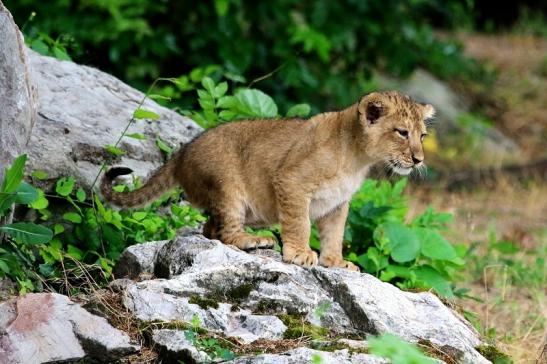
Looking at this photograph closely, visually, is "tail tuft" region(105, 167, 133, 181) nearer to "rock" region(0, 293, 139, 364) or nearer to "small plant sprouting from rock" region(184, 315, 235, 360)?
"rock" region(0, 293, 139, 364)

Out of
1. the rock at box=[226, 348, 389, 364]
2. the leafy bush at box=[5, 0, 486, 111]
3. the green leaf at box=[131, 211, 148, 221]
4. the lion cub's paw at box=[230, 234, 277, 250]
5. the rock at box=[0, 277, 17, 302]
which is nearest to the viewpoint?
the rock at box=[226, 348, 389, 364]

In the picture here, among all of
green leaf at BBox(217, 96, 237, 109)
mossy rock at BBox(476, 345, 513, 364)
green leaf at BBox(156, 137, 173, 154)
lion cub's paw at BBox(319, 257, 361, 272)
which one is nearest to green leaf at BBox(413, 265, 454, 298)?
lion cub's paw at BBox(319, 257, 361, 272)

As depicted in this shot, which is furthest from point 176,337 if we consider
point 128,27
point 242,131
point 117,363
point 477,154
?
point 477,154

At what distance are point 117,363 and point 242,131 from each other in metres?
2.12

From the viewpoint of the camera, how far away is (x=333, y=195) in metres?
6.27

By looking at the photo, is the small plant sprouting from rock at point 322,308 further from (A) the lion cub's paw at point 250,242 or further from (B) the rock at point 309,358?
(A) the lion cub's paw at point 250,242

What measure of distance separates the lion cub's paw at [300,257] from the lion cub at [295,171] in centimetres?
3

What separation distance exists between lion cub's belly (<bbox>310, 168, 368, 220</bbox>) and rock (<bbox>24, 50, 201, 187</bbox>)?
1365mm

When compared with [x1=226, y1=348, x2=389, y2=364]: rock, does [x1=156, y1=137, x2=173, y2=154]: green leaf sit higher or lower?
higher

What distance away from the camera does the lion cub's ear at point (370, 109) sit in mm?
6312

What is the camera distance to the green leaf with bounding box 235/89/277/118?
745 cm


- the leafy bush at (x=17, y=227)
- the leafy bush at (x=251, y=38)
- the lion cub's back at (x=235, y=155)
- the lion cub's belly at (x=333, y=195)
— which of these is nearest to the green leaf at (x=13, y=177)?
the leafy bush at (x=17, y=227)

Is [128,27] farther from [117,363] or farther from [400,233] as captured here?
[117,363]

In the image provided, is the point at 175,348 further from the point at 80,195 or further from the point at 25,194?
the point at 80,195
